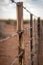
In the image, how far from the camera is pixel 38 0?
3.85m

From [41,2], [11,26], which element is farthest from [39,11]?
[11,26]

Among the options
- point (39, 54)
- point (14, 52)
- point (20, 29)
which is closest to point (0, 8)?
point (14, 52)

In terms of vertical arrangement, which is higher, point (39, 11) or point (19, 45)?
point (39, 11)

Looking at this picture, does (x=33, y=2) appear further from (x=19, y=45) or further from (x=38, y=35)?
(x=19, y=45)

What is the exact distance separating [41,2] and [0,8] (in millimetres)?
1693

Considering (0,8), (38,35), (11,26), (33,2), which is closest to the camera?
(0,8)

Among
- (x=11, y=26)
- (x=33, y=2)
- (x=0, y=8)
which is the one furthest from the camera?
(x=33, y=2)

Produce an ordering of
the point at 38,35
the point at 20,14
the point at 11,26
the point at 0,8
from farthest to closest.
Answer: the point at 38,35, the point at 11,26, the point at 0,8, the point at 20,14

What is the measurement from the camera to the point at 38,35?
10.9 ft

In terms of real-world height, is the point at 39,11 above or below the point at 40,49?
above

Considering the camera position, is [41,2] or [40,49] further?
[41,2]

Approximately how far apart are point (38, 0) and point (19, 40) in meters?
2.70

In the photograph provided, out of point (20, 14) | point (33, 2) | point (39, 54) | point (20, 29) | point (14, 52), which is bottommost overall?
point (39, 54)

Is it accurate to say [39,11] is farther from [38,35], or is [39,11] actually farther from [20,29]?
[20,29]
